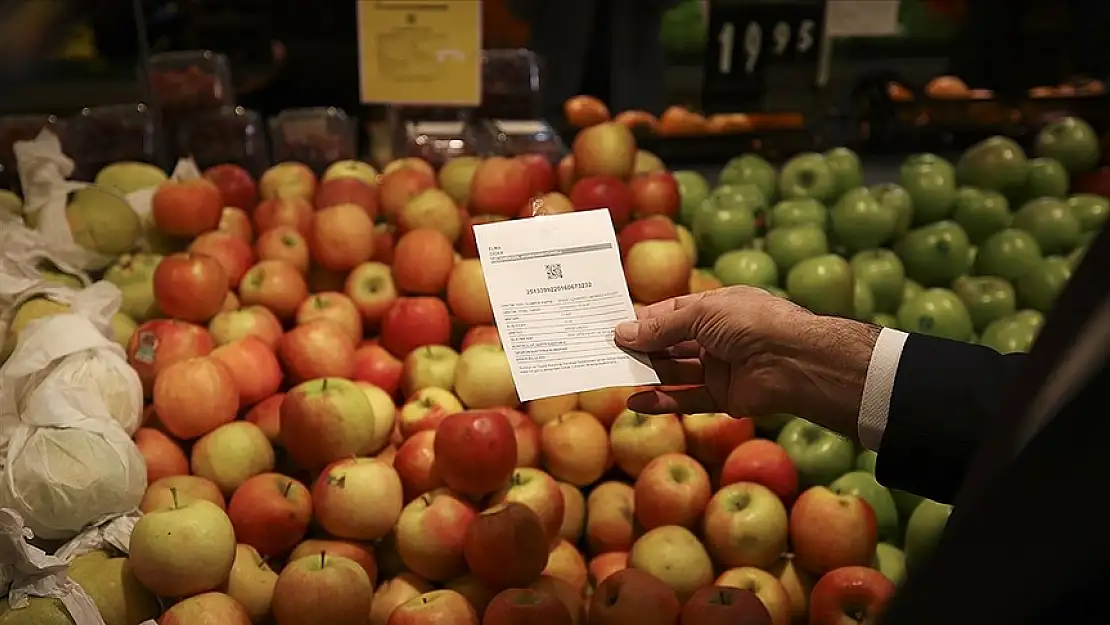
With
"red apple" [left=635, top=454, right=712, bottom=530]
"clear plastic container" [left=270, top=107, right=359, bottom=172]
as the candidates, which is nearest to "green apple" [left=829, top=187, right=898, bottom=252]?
"red apple" [left=635, top=454, right=712, bottom=530]

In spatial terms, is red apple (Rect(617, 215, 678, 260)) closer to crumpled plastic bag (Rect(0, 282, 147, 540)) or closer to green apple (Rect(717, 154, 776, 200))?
A: green apple (Rect(717, 154, 776, 200))

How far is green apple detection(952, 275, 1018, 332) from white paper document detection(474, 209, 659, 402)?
1.20 metres

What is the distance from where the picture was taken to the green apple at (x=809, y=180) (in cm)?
233

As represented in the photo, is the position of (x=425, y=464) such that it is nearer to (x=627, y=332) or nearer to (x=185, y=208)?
(x=627, y=332)

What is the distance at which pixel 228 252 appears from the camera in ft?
6.23

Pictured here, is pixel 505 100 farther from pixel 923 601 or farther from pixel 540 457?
pixel 923 601

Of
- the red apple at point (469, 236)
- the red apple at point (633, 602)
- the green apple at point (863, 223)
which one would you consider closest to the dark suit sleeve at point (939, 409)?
the red apple at point (633, 602)

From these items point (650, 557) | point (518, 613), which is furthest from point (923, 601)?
point (650, 557)

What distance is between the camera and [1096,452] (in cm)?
47

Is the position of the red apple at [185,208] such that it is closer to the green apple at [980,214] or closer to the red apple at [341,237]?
the red apple at [341,237]

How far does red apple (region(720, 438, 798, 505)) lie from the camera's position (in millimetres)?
1543

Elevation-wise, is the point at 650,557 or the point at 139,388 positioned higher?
the point at 139,388

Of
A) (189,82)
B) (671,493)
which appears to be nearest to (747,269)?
(671,493)

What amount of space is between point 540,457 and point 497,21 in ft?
8.04
